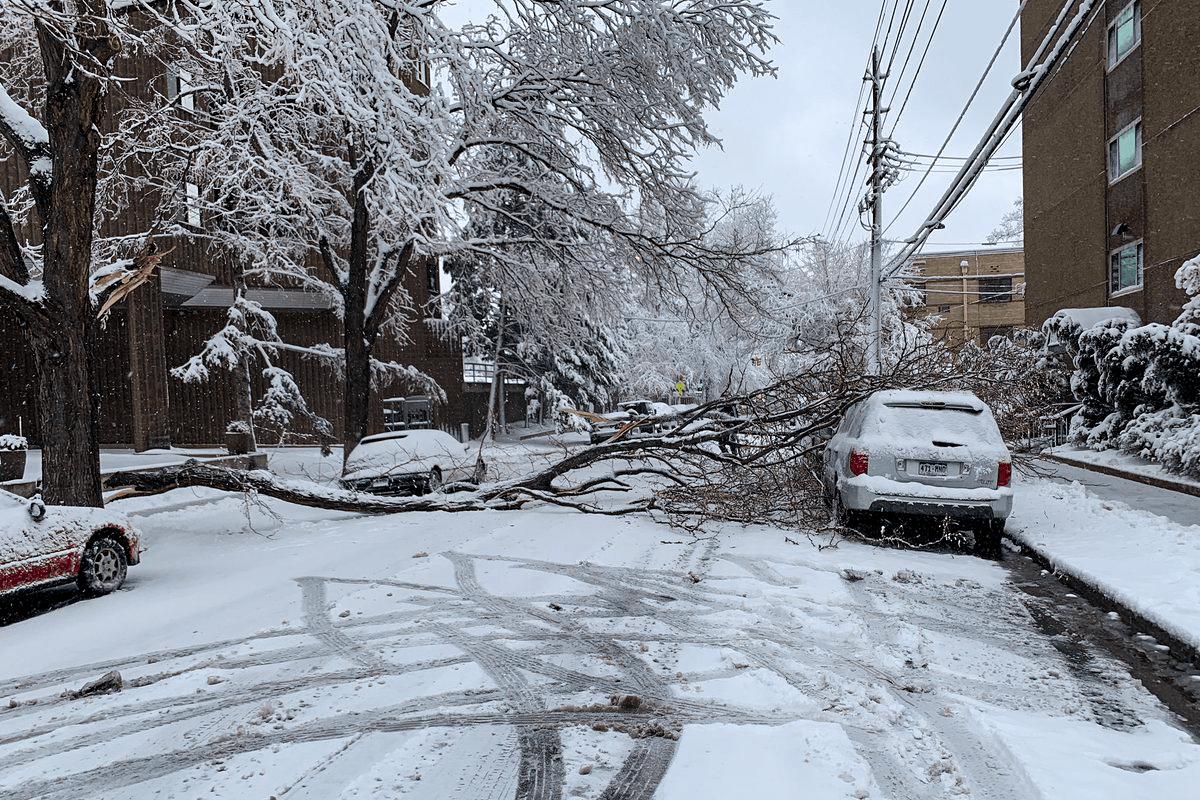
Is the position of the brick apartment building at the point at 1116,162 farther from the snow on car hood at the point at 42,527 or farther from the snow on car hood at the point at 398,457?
the snow on car hood at the point at 42,527

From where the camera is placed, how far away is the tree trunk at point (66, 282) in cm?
904

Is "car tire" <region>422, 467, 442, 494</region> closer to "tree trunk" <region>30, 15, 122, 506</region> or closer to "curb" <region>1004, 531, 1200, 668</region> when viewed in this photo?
"tree trunk" <region>30, 15, 122, 506</region>

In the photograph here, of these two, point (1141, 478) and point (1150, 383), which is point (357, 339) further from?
point (1150, 383)

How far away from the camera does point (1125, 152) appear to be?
70.9 feet

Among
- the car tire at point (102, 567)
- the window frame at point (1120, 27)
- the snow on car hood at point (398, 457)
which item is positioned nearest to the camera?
the car tire at point (102, 567)

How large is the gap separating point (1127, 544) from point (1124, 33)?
18.8 meters

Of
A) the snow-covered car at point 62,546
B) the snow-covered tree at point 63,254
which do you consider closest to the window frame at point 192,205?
the snow-covered tree at point 63,254

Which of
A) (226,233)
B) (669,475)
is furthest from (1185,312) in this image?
(226,233)

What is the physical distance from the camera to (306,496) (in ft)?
37.7

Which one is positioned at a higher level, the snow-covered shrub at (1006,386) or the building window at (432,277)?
the building window at (432,277)

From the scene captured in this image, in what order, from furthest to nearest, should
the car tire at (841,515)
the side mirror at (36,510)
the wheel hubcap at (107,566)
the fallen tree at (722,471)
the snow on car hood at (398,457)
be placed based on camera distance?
the snow on car hood at (398,457) → the fallen tree at (722,471) → the car tire at (841,515) → the wheel hubcap at (107,566) → the side mirror at (36,510)

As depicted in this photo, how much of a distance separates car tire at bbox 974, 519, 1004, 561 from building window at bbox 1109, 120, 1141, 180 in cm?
1617

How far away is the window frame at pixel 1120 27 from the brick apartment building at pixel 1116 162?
31mm

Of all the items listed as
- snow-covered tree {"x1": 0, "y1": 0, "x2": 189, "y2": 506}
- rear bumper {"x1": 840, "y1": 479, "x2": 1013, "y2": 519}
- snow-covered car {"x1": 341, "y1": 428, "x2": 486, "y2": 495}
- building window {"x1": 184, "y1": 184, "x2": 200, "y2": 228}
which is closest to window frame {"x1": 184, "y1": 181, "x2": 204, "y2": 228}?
building window {"x1": 184, "y1": 184, "x2": 200, "y2": 228}
